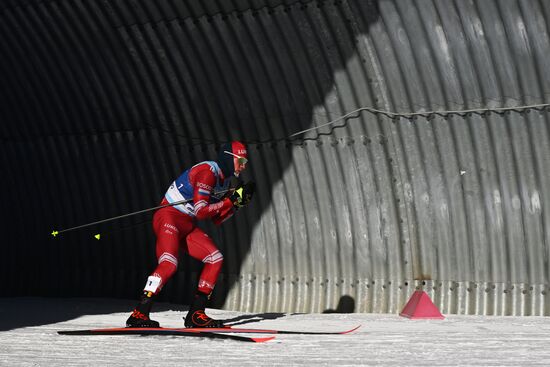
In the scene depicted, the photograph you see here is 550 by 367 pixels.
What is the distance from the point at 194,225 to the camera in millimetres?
11336

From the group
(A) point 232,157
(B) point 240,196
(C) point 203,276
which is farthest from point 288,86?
(C) point 203,276

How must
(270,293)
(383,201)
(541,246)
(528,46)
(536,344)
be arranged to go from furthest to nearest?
(270,293) < (383,201) < (541,246) < (528,46) < (536,344)

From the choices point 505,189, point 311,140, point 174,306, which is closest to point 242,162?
point 311,140

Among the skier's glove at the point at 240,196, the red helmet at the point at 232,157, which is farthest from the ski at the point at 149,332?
the red helmet at the point at 232,157

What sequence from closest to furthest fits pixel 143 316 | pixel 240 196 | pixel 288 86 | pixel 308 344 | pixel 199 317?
pixel 308 344, pixel 143 316, pixel 199 317, pixel 240 196, pixel 288 86

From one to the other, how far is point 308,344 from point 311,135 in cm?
391

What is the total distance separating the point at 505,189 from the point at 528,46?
1571mm

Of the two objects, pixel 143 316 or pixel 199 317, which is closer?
pixel 143 316

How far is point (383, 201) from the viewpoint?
12758 mm

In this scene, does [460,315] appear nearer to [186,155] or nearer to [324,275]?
[324,275]

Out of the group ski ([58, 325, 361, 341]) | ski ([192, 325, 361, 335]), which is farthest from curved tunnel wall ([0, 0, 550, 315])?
ski ([58, 325, 361, 341])

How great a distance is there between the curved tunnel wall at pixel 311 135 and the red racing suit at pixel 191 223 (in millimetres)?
1937

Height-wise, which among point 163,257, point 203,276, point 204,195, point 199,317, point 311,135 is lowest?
point 199,317

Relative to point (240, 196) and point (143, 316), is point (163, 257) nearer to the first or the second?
point (143, 316)
